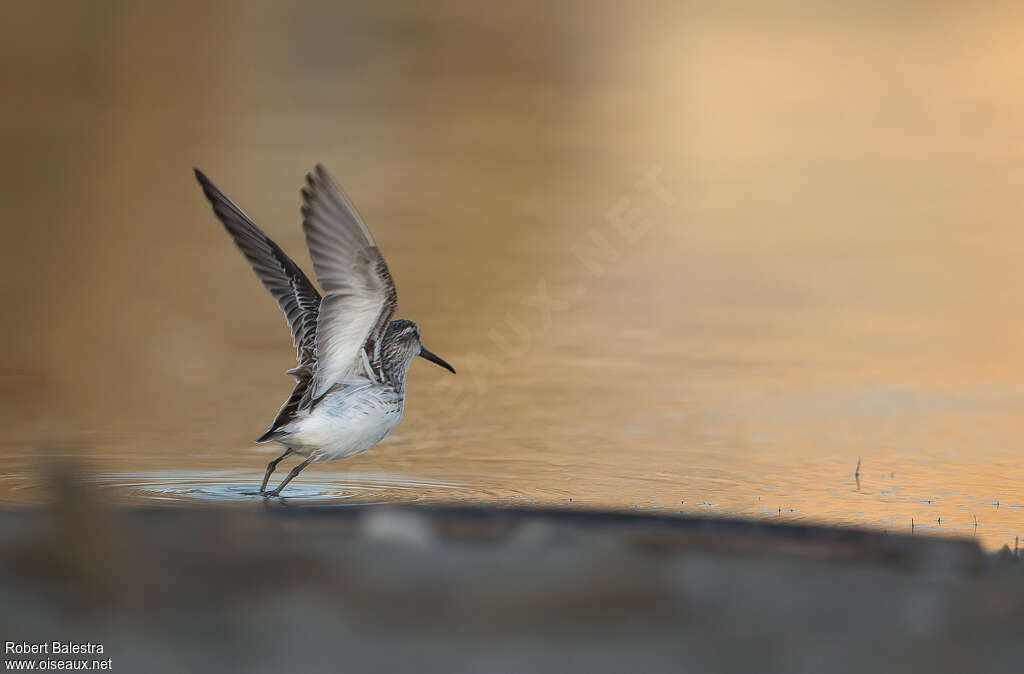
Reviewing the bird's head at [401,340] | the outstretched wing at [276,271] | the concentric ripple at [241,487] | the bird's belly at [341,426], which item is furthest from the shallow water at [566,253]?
the outstretched wing at [276,271]

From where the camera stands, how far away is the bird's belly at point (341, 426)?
6801mm

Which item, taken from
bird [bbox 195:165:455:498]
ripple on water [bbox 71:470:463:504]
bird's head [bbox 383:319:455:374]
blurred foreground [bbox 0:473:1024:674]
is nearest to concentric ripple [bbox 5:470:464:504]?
ripple on water [bbox 71:470:463:504]

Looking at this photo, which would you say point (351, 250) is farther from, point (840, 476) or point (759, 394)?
point (759, 394)

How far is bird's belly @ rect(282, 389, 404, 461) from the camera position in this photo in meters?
6.80

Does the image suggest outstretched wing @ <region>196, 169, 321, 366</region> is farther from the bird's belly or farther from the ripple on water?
the ripple on water

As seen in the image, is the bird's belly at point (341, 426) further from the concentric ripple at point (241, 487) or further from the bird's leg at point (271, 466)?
the concentric ripple at point (241, 487)

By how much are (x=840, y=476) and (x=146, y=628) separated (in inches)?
182

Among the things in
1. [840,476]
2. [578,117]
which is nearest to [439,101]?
[578,117]

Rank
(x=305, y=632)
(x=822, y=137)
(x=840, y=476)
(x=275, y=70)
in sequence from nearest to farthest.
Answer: (x=305, y=632) → (x=840, y=476) → (x=822, y=137) → (x=275, y=70)

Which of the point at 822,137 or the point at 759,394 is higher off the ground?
the point at 822,137

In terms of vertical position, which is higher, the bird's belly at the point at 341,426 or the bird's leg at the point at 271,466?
the bird's belly at the point at 341,426

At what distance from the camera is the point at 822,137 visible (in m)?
17.9

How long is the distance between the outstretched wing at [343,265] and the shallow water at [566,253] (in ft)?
2.56

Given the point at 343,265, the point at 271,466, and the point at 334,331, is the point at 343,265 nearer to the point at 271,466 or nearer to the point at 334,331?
the point at 334,331
